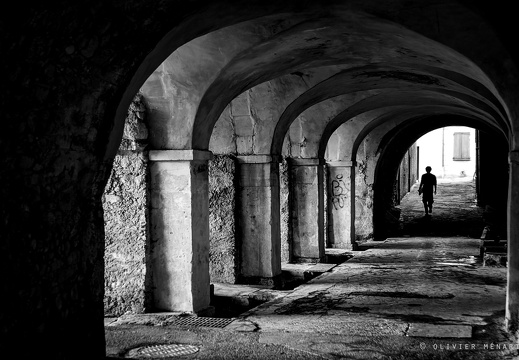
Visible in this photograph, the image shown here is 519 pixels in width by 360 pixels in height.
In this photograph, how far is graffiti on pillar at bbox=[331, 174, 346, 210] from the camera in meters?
14.9

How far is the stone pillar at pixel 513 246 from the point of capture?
5703mm

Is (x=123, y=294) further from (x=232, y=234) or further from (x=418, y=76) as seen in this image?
(x=418, y=76)

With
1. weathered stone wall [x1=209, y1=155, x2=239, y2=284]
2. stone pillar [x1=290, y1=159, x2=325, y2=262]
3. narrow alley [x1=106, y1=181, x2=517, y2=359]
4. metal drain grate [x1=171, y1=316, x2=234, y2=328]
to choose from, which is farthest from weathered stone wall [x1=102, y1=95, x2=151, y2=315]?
stone pillar [x1=290, y1=159, x2=325, y2=262]

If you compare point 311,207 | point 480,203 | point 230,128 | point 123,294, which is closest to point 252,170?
point 230,128

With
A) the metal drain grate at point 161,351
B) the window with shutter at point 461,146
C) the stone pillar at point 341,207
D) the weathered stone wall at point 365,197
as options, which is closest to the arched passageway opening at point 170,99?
the metal drain grate at point 161,351

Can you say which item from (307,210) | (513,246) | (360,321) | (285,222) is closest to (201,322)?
(360,321)

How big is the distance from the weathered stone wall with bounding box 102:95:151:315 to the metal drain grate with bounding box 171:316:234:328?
0.57m

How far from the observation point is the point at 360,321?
6836 millimetres

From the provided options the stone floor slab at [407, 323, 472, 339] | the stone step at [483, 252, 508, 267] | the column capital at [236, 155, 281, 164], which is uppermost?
the column capital at [236, 155, 281, 164]

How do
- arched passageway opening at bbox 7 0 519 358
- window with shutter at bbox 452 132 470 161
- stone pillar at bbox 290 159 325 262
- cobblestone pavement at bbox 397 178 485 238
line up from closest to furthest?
arched passageway opening at bbox 7 0 519 358 < stone pillar at bbox 290 159 325 262 < cobblestone pavement at bbox 397 178 485 238 < window with shutter at bbox 452 132 470 161

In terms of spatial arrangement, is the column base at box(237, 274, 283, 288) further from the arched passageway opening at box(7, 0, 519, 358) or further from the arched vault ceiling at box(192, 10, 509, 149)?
the arched vault ceiling at box(192, 10, 509, 149)

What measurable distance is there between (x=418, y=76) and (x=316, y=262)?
4593 mm

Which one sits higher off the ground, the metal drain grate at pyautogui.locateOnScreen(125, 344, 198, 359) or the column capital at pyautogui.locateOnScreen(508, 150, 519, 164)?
the column capital at pyautogui.locateOnScreen(508, 150, 519, 164)

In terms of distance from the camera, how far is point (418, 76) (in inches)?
375
